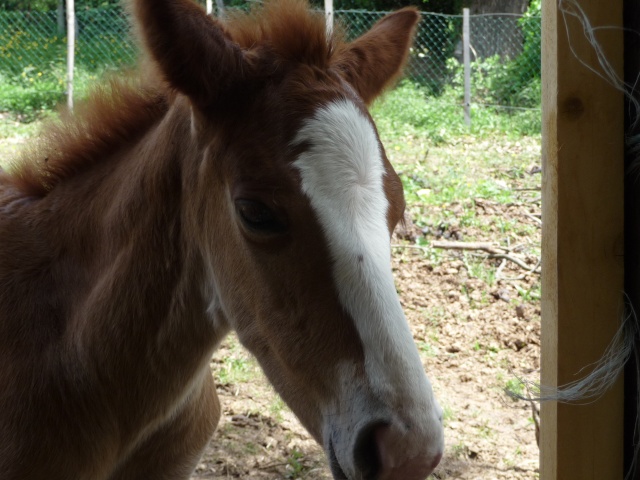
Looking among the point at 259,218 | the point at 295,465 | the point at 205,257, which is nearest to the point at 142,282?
the point at 205,257

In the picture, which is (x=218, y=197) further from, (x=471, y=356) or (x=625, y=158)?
(x=471, y=356)

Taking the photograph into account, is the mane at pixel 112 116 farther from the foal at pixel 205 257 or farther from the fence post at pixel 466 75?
the fence post at pixel 466 75

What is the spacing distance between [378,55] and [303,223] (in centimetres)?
80

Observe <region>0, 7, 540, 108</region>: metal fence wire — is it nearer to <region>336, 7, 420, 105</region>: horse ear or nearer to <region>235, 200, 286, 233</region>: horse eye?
<region>336, 7, 420, 105</region>: horse ear

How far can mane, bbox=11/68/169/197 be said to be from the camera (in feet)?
7.58

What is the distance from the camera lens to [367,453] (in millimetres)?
1497

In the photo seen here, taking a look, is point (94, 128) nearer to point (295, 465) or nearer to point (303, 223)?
point (303, 223)

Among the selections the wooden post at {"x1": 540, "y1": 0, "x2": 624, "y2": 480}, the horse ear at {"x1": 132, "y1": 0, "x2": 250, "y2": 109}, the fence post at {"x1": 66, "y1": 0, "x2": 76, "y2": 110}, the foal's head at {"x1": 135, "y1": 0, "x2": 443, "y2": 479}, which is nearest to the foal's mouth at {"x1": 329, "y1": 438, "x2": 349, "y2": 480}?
the foal's head at {"x1": 135, "y1": 0, "x2": 443, "y2": 479}

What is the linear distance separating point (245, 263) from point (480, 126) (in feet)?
28.1

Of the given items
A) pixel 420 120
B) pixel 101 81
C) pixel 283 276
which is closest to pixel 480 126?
pixel 420 120

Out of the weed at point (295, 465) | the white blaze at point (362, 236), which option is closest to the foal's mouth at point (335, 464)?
the white blaze at point (362, 236)

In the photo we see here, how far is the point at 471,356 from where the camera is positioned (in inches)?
170

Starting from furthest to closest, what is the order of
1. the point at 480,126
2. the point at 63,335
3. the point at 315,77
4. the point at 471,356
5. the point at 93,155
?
1. the point at 480,126
2. the point at 471,356
3. the point at 93,155
4. the point at 63,335
5. the point at 315,77

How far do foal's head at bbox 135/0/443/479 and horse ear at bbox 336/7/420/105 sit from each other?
1.9 inches
